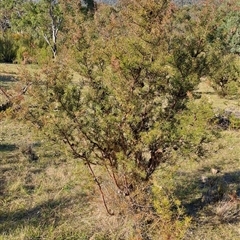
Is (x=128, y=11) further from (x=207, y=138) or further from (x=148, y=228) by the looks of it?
(x=148, y=228)

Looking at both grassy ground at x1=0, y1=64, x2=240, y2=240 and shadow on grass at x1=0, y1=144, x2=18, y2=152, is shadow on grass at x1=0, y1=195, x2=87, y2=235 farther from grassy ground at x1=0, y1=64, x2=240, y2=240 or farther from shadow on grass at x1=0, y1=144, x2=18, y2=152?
shadow on grass at x1=0, y1=144, x2=18, y2=152

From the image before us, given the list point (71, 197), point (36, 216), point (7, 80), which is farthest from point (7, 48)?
point (36, 216)

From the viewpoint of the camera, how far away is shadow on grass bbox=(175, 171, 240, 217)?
4867mm

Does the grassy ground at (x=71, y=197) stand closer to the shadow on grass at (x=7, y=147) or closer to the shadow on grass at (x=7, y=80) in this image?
the shadow on grass at (x=7, y=147)

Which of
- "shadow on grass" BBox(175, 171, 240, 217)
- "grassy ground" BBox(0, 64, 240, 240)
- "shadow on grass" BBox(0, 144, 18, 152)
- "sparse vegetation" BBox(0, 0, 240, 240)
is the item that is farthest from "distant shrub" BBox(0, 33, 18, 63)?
"shadow on grass" BBox(175, 171, 240, 217)

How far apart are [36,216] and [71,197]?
66 centimetres

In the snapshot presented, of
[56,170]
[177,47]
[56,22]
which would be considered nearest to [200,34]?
[177,47]

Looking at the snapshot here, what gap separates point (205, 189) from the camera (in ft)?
17.5

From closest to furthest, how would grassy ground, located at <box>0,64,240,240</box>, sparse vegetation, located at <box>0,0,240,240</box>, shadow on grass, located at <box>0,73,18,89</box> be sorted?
sparse vegetation, located at <box>0,0,240,240</box>
grassy ground, located at <box>0,64,240,240</box>
shadow on grass, located at <box>0,73,18,89</box>

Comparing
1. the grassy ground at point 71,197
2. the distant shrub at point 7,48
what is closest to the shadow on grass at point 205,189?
the grassy ground at point 71,197

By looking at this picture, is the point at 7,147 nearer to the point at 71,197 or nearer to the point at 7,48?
the point at 71,197

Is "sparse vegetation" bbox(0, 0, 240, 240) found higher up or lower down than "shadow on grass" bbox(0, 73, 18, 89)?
higher up

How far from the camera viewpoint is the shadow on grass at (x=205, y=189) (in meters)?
4.87

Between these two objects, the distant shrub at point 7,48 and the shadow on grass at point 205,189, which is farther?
the distant shrub at point 7,48
